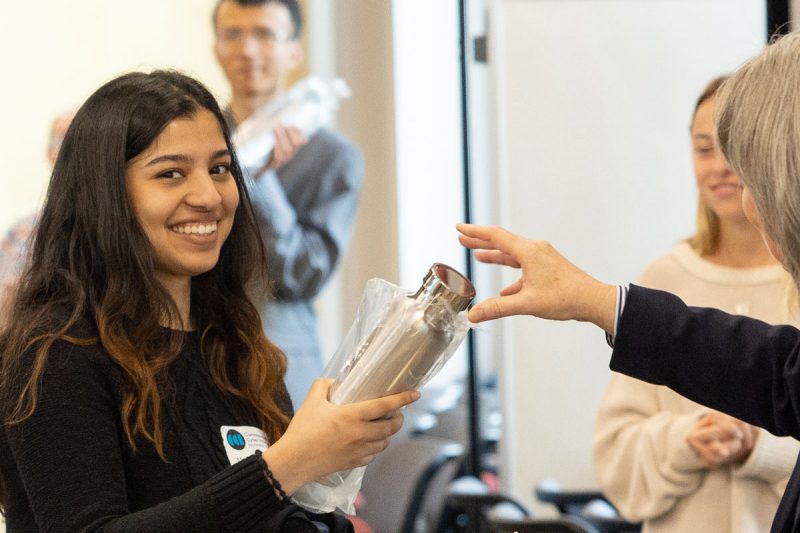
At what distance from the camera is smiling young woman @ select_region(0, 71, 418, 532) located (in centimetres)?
119

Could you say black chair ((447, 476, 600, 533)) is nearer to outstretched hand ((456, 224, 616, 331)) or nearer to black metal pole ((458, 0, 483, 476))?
black metal pole ((458, 0, 483, 476))

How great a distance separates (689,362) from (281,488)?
503 millimetres

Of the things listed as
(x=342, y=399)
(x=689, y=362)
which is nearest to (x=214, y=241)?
(x=342, y=399)

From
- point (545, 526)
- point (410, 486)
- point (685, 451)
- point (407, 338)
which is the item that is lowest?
point (410, 486)

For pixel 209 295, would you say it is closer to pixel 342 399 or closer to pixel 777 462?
pixel 342 399

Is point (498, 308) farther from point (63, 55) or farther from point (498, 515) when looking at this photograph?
point (63, 55)

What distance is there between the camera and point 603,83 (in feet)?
9.04

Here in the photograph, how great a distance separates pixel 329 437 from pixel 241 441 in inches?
7.7

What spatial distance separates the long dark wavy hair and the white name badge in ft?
0.15

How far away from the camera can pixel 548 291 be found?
49.4 inches

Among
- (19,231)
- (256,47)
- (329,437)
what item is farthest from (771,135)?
(19,231)

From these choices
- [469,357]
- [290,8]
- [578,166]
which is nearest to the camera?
[578,166]

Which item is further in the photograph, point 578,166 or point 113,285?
point 578,166

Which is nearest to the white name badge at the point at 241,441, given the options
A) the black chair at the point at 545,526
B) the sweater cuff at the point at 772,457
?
the black chair at the point at 545,526
